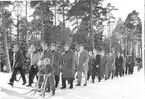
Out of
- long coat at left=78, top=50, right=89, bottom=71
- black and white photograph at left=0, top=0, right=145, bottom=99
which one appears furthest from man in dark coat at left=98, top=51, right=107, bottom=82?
long coat at left=78, top=50, right=89, bottom=71

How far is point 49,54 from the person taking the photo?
31.0 feet

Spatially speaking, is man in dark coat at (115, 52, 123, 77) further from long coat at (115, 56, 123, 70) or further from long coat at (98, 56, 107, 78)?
long coat at (98, 56, 107, 78)

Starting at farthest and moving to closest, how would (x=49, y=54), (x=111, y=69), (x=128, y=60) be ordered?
1. (x=128, y=60)
2. (x=111, y=69)
3. (x=49, y=54)

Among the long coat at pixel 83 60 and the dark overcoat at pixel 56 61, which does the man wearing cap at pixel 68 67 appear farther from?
the long coat at pixel 83 60

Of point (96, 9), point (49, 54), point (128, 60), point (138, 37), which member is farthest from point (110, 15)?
point (49, 54)

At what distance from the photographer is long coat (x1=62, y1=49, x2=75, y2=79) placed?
985 centimetres

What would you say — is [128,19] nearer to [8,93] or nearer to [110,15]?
[110,15]

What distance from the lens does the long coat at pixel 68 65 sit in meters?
9.85

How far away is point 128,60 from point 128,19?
27226mm

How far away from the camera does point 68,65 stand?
9.98m

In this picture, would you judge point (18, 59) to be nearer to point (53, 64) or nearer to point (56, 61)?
point (53, 64)

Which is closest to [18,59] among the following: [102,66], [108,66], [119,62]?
[102,66]

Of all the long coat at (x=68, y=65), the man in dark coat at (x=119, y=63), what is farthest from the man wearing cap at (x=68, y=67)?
the man in dark coat at (x=119, y=63)

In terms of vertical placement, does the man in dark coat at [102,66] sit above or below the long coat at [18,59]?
below
